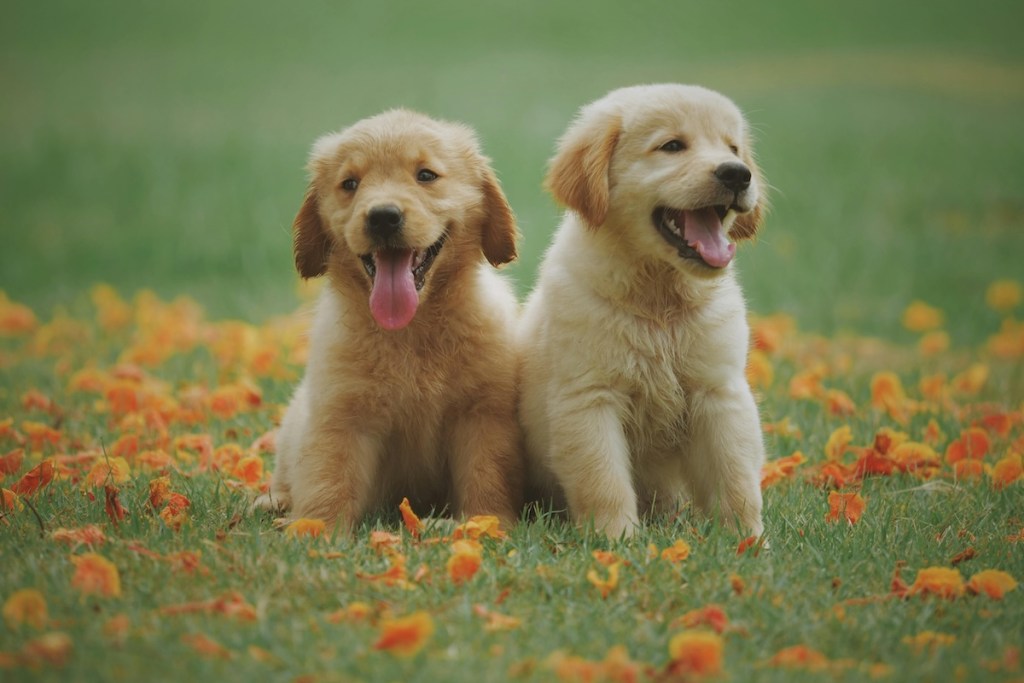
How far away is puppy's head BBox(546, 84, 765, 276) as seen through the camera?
3.72m

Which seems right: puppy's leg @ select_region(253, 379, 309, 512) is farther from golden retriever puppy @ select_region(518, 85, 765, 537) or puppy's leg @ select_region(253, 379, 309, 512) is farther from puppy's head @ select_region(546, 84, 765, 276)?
puppy's head @ select_region(546, 84, 765, 276)

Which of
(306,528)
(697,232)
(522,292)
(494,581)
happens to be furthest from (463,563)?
(522,292)

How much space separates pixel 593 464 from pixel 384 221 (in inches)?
38.3

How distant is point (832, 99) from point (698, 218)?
41.9 ft

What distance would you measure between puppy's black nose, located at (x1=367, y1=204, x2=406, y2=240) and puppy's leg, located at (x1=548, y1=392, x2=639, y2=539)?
28.8 inches

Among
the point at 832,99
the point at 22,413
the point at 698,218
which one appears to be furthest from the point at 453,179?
the point at 832,99

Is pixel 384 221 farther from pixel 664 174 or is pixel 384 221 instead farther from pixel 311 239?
pixel 664 174

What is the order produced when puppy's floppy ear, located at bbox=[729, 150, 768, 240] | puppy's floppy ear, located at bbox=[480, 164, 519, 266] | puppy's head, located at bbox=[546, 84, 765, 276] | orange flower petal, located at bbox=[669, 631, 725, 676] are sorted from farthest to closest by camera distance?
1. puppy's floppy ear, located at bbox=[480, 164, 519, 266]
2. puppy's floppy ear, located at bbox=[729, 150, 768, 240]
3. puppy's head, located at bbox=[546, 84, 765, 276]
4. orange flower petal, located at bbox=[669, 631, 725, 676]

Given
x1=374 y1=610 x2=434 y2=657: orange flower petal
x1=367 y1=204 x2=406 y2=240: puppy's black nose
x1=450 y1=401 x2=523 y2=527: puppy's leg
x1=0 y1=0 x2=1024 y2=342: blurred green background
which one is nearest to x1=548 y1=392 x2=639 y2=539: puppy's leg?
x1=450 y1=401 x2=523 y2=527: puppy's leg

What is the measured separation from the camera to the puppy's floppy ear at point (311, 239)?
13.9 feet

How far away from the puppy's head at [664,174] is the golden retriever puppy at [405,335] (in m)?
Result: 0.40

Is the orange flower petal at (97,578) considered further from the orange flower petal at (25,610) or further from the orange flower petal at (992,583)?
the orange flower petal at (992,583)

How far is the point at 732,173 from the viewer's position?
366 cm

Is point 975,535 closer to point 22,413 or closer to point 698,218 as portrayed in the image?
point 698,218
